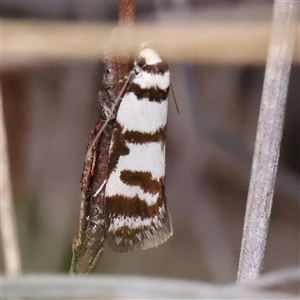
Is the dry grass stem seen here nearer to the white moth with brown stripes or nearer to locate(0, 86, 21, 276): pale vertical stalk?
the white moth with brown stripes

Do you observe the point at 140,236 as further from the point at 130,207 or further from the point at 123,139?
the point at 123,139

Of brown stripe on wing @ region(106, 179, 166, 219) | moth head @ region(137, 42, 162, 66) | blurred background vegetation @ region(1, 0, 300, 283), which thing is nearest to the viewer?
moth head @ region(137, 42, 162, 66)

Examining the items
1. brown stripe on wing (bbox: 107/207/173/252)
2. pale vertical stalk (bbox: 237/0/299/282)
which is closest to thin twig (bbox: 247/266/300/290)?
pale vertical stalk (bbox: 237/0/299/282)

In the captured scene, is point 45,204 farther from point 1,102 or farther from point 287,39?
point 287,39

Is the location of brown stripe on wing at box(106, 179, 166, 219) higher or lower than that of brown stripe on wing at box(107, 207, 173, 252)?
higher

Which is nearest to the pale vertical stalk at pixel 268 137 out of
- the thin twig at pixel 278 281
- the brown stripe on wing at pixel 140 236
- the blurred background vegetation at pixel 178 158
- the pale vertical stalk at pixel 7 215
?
the thin twig at pixel 278 281

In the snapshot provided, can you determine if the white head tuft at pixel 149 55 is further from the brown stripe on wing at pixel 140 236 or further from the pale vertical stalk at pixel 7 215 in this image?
the pale vertical stalk at pixel 7 215

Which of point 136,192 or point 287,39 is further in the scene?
point 136,192

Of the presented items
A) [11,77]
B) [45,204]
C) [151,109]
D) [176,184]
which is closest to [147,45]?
[151,109]

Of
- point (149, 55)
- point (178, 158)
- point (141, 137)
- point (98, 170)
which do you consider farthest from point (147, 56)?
point (178, 158)
